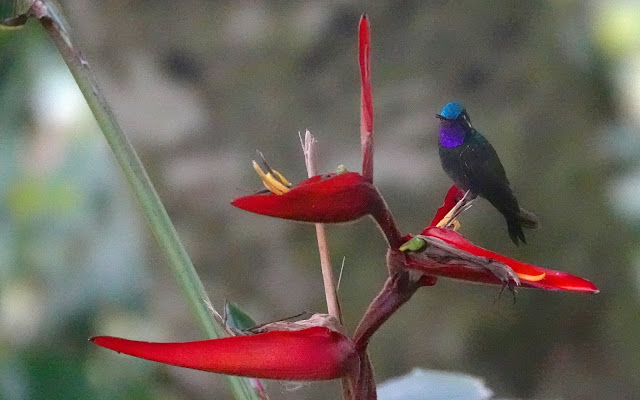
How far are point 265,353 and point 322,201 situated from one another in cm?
7

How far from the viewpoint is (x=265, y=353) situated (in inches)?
8.6

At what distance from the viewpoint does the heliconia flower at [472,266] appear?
0.21m

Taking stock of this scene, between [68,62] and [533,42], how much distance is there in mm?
845

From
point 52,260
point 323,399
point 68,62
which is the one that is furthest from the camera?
point 323,399

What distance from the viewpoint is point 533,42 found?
0.97 metres

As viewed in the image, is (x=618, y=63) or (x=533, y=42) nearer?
(x=618, y=63)

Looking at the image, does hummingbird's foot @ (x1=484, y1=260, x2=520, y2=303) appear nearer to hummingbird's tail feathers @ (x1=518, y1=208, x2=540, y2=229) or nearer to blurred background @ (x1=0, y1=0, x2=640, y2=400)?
hummingbird's tail feathers @ (x1=518, y1=208, x2=540, y2=229)

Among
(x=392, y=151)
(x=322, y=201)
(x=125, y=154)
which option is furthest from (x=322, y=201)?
(x=392, y=151)

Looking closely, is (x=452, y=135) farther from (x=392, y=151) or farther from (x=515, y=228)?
(x=392, y=151)

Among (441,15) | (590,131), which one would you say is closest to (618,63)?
(590,131)

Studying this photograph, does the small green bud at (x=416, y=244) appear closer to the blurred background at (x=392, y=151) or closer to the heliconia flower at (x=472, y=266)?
the heliconia flower at (x=472, y=266)

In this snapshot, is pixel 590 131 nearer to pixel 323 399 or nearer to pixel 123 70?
pixel 323 399

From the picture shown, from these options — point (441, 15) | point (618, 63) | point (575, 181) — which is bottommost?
point (575, 181)

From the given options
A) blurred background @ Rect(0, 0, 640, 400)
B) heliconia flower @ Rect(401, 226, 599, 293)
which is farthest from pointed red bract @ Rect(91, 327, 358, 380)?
blurred background @ Rect(0, 0, 640, 400)
